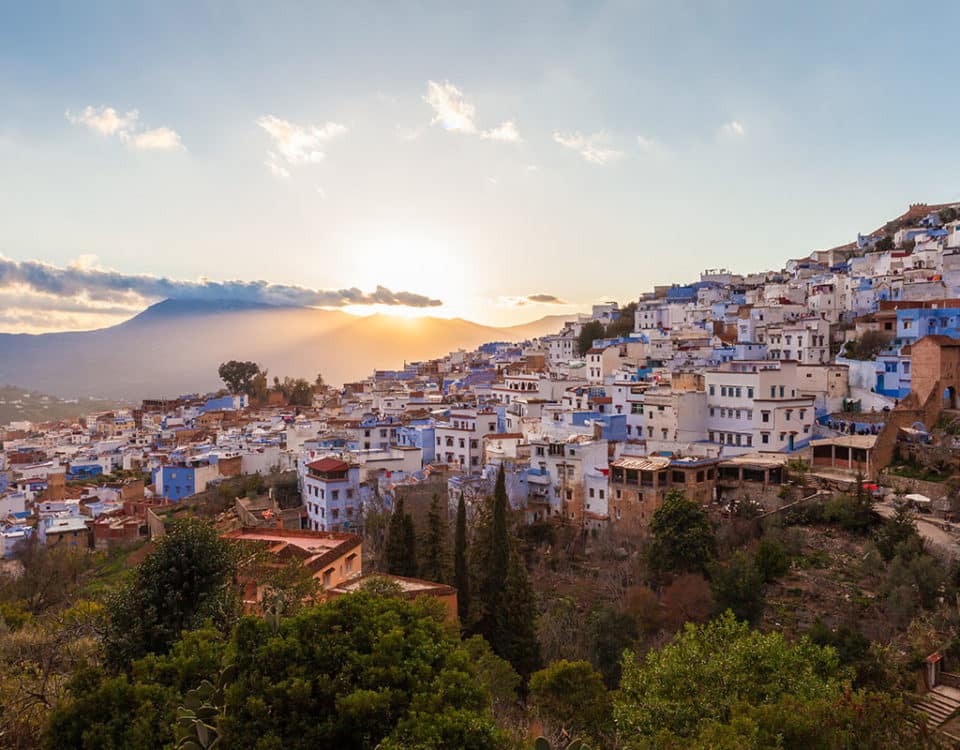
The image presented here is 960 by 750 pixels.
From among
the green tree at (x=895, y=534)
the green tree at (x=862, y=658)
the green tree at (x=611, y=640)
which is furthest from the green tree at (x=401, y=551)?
the green tree at (x=895, y=534)

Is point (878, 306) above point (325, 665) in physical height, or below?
above

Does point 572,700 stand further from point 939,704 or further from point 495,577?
Answer: point 939,704

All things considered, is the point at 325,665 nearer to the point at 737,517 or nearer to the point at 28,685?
the point at 28,685

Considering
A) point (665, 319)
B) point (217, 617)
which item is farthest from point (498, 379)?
point (217, 617)

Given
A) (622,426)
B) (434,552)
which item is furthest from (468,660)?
(622,426)

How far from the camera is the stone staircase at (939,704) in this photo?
42.0 feet

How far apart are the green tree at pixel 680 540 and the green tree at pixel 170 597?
42.0ft

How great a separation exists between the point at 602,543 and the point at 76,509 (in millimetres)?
26313

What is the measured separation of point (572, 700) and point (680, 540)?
28.7 ft

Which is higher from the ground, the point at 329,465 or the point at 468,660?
the point at 468,660

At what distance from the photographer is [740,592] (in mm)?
16781

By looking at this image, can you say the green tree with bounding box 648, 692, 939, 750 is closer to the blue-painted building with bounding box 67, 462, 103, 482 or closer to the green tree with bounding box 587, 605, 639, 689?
the green tree with bounding box 587, 605, 639, 689

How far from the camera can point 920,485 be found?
22203 mm

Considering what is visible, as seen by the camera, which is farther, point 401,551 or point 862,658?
point 401,551
